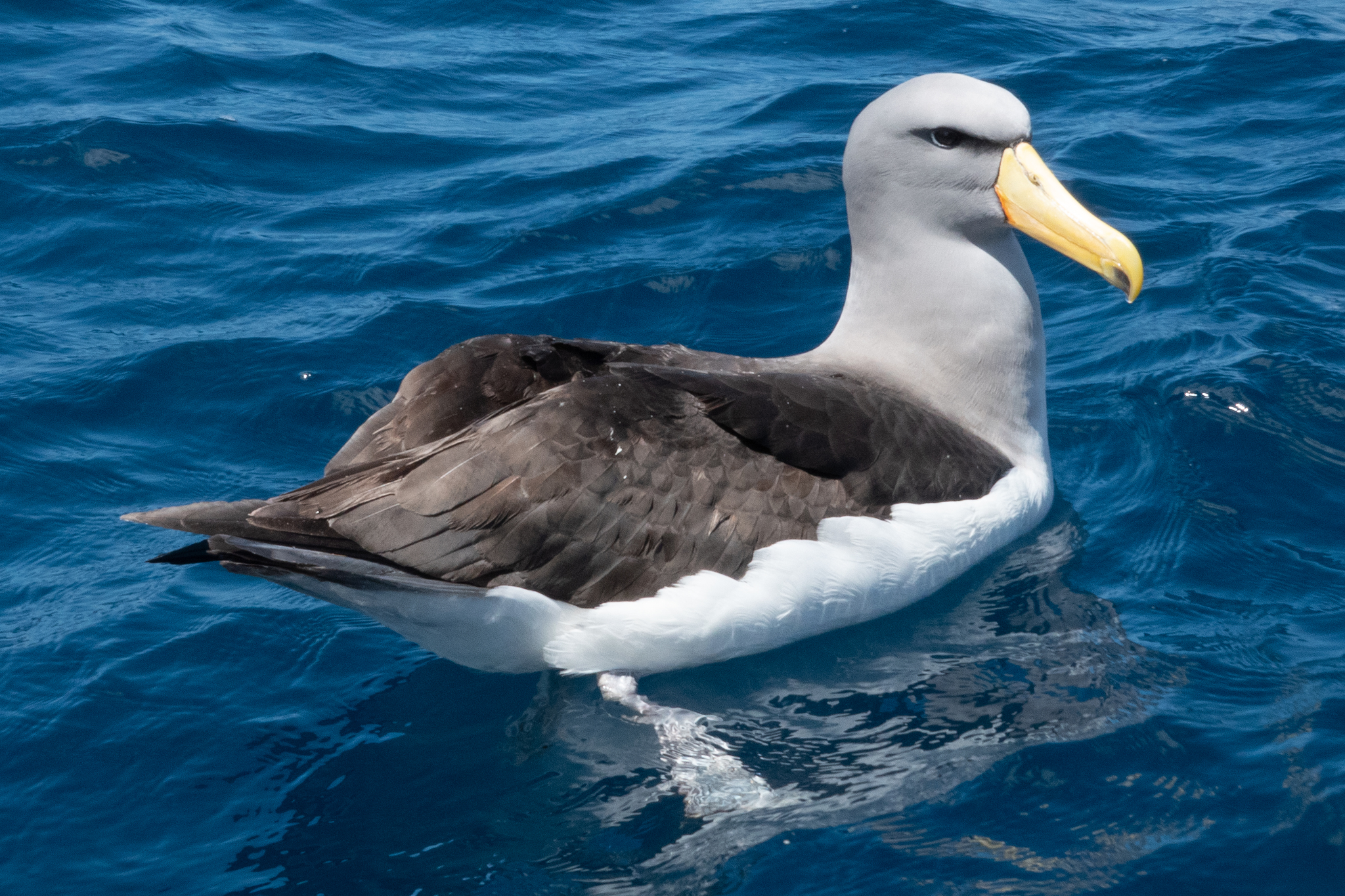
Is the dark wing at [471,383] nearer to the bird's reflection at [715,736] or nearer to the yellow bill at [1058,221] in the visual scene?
the bird's reflection at [715,736]

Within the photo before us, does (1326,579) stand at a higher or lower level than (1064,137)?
lower

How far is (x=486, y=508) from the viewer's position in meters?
5.39

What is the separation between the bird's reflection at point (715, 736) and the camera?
Result: 5.12 meters

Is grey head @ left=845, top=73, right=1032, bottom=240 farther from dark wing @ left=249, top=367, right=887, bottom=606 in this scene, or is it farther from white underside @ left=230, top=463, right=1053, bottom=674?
dark wing @ left=249, top=367, right=887, bottom=606

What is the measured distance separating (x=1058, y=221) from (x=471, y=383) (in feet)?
9.37

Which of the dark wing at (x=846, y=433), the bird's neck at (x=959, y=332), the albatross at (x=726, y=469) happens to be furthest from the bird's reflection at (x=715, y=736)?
the bird's neck at (x=959, y=332)

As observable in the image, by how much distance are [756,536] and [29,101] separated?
29.3 ft

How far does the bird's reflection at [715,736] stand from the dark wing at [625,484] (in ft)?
2.16

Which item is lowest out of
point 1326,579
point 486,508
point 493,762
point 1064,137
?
point 493,762

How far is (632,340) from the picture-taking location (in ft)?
29.6

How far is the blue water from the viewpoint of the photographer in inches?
203

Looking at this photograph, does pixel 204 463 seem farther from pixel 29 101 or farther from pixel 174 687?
pixel 29 101

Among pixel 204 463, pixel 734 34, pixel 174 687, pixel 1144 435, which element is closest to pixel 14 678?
pixel 174 687

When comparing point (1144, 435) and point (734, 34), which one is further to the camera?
point (734, 34)
